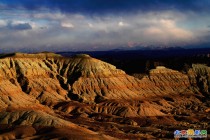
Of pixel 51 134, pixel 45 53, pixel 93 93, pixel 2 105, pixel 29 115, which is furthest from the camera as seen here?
pixel 45 53

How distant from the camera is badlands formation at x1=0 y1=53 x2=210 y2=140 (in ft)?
342

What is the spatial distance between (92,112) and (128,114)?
42.7 ft

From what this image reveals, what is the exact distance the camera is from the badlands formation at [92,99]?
104m

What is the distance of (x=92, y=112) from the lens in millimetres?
141500

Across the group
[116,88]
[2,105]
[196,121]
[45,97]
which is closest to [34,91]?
[45,97]

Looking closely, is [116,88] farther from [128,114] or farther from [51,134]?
[51,134]

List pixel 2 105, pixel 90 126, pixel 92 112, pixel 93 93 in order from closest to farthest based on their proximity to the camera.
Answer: pixel 90 126 < pixel 2 105 < pixel 92 112 < pixel 93 93

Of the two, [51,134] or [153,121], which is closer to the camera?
[51,134]

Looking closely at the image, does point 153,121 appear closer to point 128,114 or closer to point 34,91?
point 128,114

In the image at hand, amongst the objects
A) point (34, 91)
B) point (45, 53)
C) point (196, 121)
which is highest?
point (45, 53)

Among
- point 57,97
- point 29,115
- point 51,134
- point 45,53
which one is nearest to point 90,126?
point 29,115

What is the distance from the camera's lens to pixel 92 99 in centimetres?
16038

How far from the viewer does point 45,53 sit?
604ft

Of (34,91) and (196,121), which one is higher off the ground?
(34,91)
